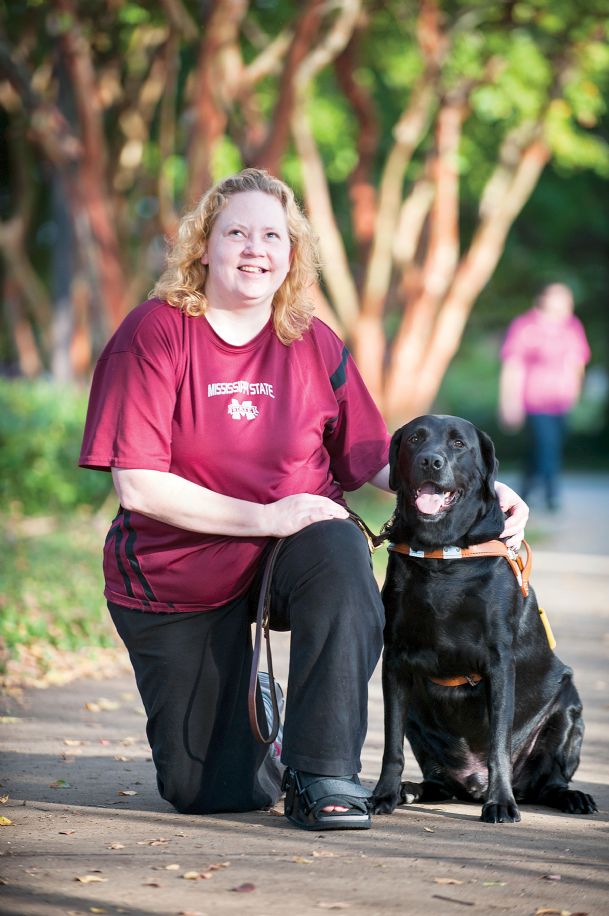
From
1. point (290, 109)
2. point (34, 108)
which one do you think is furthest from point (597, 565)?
point (34, 108)

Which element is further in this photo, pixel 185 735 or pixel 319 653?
pixel 185 735

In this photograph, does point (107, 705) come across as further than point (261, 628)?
Yes

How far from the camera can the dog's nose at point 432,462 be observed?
426 centimetres

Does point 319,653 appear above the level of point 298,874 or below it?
above

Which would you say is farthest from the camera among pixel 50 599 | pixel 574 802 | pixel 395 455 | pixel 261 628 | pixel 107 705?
pixel 50 599

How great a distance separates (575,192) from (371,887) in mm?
24492

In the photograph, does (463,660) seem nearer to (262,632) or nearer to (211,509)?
(262,632)

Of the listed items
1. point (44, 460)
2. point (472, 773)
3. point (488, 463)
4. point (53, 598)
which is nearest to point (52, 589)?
point (53, 598)

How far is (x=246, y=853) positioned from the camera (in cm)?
377

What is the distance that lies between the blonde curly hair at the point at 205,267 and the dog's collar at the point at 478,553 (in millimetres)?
786

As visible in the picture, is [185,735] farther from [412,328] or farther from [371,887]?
[412,328]

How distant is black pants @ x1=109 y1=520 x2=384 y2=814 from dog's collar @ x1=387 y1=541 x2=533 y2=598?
17 cm

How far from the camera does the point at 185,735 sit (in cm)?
433

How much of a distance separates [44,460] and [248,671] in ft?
29.4
